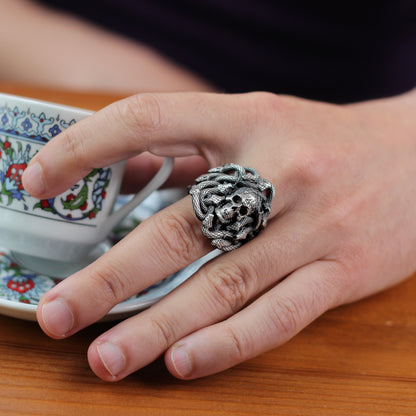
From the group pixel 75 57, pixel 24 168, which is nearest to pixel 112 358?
pixel 24 168

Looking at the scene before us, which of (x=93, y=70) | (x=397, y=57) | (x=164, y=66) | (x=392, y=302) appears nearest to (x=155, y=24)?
(x=164, y=66)

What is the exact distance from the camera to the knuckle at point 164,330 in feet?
1.73

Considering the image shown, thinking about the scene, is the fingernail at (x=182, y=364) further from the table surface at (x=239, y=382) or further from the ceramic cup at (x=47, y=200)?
the ceramic cup at (x=47, y=200)

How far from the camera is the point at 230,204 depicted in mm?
538

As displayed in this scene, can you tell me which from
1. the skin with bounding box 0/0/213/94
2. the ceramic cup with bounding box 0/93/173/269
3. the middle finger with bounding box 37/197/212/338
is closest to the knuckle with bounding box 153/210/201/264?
the middle finger with bounding box 37/197/212/338

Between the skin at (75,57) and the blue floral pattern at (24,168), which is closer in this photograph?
the blue floral pattern at (24,168)

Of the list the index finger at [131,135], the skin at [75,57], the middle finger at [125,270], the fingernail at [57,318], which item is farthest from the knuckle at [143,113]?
the skin at [75,57]

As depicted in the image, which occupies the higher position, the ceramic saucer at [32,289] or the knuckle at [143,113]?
the knuckle at [143,113]

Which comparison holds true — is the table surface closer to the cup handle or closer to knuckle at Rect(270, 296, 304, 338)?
knuckle at Rect(270, 296, 304, 338)

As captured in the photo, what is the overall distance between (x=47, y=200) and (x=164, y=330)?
250 millimetres

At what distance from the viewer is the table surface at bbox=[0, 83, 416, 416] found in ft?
1.56

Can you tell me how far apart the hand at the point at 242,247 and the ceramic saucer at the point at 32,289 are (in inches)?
1.0

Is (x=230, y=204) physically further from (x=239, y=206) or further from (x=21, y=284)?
(x=21, y=284)

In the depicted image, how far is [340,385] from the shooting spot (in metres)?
0.55
